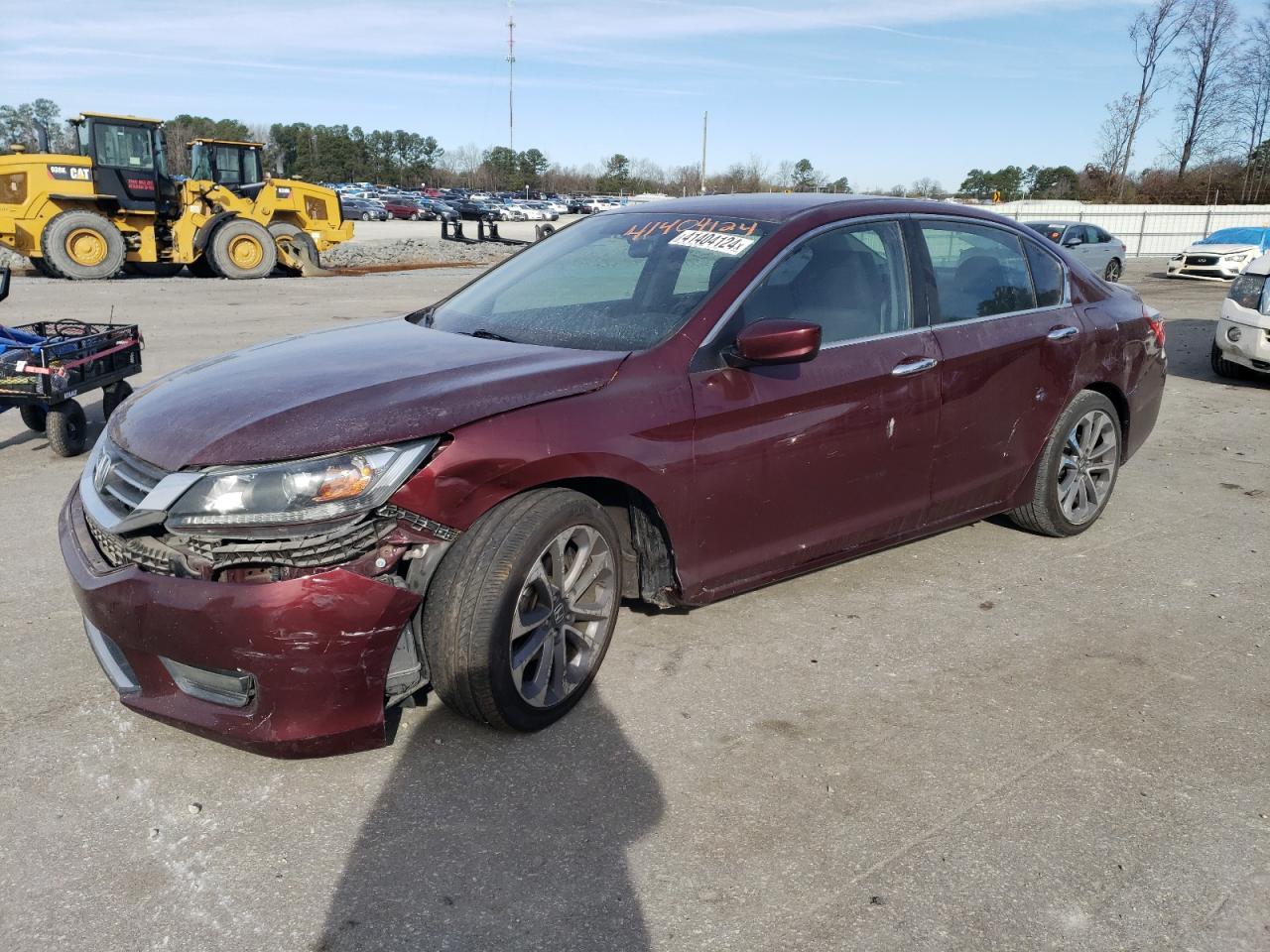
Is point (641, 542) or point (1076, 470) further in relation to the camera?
point (1076, 470)

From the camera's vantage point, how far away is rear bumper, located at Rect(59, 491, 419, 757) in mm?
2723

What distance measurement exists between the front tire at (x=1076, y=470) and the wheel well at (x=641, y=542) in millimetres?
2278

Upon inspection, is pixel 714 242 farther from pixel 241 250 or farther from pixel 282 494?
pixel 241 250

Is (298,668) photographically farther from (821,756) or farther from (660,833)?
(821,756)

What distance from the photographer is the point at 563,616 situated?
3316 mm

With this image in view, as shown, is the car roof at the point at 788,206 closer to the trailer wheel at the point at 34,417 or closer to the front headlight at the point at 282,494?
the front headlight at the point at 282,494

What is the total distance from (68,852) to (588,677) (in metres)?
1.57

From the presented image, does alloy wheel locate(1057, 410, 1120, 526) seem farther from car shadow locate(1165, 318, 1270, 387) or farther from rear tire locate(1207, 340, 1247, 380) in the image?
rear tire locate(1207, 340, 1247, 380)

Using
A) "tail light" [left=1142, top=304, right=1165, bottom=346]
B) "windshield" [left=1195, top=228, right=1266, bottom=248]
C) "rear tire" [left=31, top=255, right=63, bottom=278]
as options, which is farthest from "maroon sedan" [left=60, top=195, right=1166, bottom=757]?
"windshield" [left=1195, top=228, right=1266, bottom=248]

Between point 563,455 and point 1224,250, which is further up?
point 563,455

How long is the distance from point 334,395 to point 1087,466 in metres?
3.84

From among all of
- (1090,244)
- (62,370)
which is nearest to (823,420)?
(62,370)

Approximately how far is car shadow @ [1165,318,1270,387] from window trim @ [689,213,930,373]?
25.9 feet

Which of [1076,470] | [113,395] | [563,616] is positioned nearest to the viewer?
[563,616]
